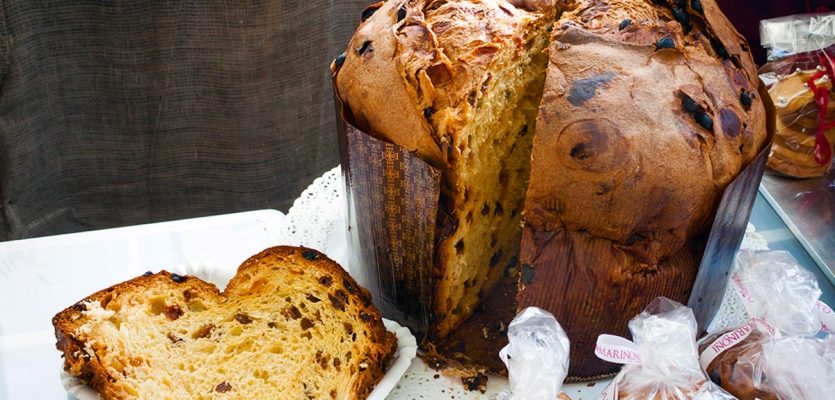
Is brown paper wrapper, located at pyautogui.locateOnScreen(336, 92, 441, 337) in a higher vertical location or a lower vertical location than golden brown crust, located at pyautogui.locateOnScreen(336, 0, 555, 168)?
lower

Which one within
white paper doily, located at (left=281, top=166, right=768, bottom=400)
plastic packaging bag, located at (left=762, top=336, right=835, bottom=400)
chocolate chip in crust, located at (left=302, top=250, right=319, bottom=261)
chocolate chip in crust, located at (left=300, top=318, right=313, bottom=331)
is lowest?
white paper doily, located at (left=281, top=166, right=768, bottom=400)

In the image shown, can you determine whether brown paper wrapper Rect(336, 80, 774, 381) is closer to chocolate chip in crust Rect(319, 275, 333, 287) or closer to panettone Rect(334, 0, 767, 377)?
panettone Rect(334, 0, 767, 377)

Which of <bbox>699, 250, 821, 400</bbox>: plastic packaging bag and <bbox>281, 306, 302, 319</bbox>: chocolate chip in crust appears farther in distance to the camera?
<bbox>281, 306, 302, 319</bbox>: chocolate chip in crust

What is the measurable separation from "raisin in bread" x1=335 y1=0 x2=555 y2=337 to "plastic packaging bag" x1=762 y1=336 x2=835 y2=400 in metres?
0.75

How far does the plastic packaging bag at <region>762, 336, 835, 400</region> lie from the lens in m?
1.50

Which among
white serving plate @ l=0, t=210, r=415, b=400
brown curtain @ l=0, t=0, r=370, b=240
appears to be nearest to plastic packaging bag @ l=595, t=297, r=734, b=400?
white serving plate @ l=0, t=210, r=415, b=400

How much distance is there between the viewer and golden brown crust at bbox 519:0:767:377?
168cm

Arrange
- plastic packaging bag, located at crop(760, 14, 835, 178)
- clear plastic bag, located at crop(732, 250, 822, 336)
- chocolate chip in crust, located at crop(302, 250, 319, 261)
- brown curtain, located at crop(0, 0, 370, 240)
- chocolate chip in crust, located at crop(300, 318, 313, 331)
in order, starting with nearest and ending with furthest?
clear plastic bag, located at crop(732, 250, 822, 336), chocolate chip in crust, located at crop(300, 318, 313, 331), chocolate chip in crust, located at crop(302, 250, 319, 261), plastic packaging bag, located at crop(760, 14, 835, 178), brown curtain, located at crop(0, 0, 370, 240)

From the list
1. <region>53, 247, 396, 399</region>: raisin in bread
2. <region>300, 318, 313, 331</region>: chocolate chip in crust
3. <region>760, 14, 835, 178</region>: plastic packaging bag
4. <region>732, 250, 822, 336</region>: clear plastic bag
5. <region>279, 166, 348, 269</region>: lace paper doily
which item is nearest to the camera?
<region>732, 250, 822, 336</region>: clear plastic bag

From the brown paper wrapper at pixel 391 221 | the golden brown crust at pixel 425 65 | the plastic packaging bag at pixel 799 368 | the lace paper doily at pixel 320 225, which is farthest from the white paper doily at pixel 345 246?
the plastic packaging bag at pixel 799 368

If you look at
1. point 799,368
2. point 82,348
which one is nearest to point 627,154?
point 799,368

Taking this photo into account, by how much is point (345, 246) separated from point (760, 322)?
1.20 meters

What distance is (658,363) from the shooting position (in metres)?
1.54

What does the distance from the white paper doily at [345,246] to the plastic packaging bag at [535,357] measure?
1.20ft
